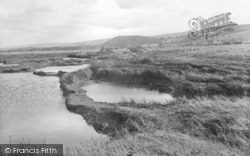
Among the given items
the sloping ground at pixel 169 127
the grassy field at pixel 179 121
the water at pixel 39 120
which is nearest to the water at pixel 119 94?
the grassy field at pixel 179 121

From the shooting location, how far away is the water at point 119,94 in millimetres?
25031

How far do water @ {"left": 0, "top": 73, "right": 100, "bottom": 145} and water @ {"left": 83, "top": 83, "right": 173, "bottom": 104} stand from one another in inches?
150

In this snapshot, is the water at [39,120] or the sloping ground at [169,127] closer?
the sloping ground at [169,127]

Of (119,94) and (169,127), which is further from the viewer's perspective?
(119,94)

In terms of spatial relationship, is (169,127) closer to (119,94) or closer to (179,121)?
(179,121)

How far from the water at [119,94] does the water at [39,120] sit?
12.5ft

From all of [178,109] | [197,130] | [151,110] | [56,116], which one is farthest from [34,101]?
[197,130]

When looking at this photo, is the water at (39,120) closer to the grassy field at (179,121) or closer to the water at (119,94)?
the grassy field at (179,121)

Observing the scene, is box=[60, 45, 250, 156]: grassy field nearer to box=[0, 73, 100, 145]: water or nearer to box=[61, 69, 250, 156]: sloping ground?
box=[61, 69, 250, 156]: sloping ground

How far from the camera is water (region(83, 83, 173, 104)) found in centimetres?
2503

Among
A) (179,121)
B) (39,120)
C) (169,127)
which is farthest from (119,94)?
(169,127)

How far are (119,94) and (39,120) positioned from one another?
1044 centimetres

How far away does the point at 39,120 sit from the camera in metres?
18.6

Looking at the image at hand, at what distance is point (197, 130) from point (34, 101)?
15681 millimetres
